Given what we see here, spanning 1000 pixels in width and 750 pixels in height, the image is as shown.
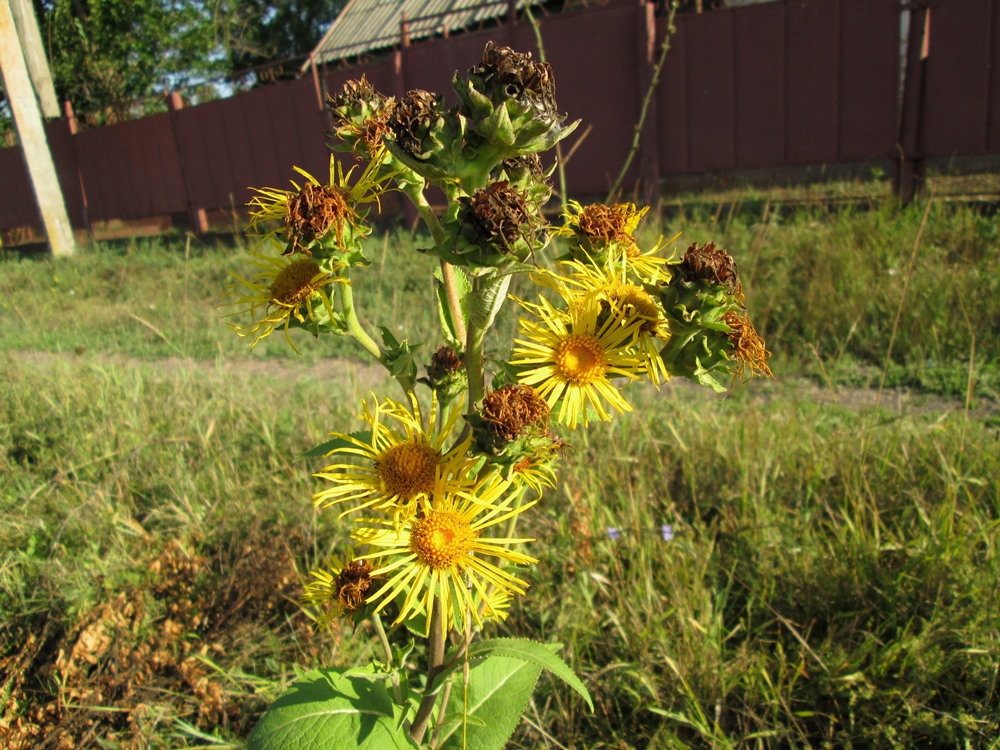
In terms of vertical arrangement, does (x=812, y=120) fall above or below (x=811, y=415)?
above

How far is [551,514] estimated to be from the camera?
272 cm

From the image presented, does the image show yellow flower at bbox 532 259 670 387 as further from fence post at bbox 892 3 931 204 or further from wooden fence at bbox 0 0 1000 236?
fence post at bbox 892 3 931 204

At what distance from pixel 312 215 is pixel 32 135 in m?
12.3

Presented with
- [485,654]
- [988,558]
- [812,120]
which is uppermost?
[812,120]

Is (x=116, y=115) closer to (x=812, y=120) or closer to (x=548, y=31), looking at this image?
(x=548, y=31)

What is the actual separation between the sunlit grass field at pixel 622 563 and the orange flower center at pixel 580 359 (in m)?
1.11

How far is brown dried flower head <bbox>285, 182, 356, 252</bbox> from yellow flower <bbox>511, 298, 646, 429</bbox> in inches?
13.9

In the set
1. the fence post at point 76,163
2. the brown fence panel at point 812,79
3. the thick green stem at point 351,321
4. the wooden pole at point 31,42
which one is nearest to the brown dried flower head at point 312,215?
the thick green stem at point 351,321

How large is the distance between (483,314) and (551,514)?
1.73 m

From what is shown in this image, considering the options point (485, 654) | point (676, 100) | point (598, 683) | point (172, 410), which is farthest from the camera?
point (676, 100)

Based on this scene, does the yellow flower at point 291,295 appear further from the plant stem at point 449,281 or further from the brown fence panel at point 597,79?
the brown fence panel at point 597,79

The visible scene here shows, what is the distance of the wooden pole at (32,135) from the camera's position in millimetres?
10297

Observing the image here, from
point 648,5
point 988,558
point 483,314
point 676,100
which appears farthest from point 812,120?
point 483,314

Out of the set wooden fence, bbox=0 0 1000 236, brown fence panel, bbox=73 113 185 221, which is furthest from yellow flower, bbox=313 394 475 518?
brown fence panel, bbox=73 113 185 221
